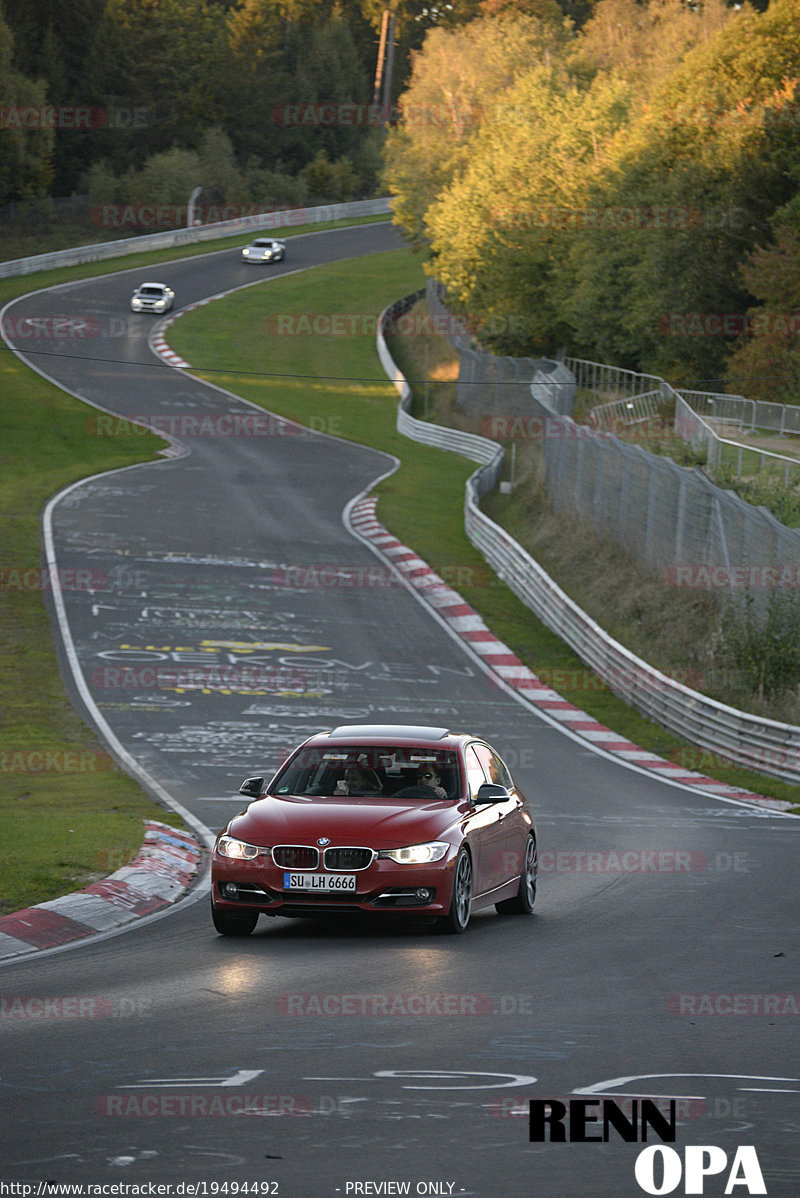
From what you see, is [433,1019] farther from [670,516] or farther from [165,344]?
[165,344]

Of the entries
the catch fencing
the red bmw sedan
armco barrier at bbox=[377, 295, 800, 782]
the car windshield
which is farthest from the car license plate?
the catch fencing

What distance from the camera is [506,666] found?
1181 inches

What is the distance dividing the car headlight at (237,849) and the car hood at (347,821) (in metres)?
0.04

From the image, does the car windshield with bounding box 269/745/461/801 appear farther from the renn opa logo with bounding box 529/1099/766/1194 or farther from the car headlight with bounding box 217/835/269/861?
the renn opa logo with bounding box 529/1099/766/1194

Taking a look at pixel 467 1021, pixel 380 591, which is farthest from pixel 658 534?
pixel 467 1021

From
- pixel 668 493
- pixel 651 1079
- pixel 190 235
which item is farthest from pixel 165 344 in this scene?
pixel 651 1079

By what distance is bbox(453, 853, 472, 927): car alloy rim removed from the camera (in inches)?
437

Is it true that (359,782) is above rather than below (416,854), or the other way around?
below

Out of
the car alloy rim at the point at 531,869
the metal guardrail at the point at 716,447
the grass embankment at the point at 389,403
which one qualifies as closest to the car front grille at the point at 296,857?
the car alloy rim at the point at 531,869

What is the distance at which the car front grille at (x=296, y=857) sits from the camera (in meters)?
10.8

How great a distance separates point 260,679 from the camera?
26.8 m

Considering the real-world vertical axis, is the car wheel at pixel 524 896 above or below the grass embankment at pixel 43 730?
above

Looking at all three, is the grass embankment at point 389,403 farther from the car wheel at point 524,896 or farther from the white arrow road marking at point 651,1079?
the white arrow road marking at point 651,1079

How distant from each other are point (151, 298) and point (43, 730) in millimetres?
54141
